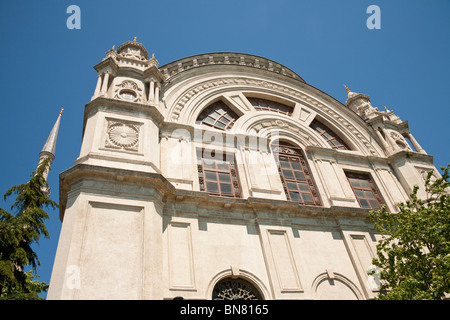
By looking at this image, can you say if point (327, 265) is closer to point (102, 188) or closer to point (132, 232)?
point (132, 232)

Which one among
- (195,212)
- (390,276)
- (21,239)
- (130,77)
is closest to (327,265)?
(390,276)

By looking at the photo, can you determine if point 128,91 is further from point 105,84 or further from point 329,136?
point 329,136

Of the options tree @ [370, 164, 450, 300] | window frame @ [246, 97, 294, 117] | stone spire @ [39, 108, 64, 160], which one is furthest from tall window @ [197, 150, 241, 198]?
stone spire @ [39, 108, 64, 160]

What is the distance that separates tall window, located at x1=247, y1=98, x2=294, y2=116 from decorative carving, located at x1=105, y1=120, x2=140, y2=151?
834 centimetres

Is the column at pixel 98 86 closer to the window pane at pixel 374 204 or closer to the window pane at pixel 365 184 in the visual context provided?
the window pane at pixel 365 184

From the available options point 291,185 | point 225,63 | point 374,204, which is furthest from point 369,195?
point 225,63

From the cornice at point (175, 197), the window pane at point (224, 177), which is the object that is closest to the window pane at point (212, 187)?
the window pane at point (224, 177)

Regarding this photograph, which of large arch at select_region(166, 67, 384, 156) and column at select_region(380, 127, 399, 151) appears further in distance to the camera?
column at select_region(380, 127, 399, 151)

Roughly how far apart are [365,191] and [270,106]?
6993 millimetres

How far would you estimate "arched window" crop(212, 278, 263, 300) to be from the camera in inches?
412

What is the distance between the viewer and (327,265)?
12188 millimetres

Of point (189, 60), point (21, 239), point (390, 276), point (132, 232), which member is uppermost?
point (189, 60)

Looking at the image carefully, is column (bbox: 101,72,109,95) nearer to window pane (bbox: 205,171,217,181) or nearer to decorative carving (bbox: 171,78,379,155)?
decorative carving (bbox: 171,78,379,155)

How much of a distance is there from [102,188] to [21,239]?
745 cm
